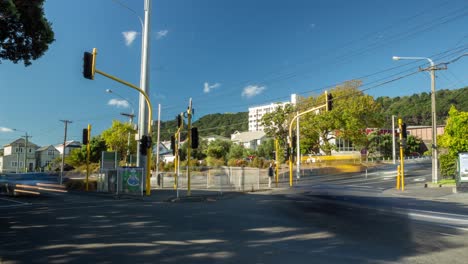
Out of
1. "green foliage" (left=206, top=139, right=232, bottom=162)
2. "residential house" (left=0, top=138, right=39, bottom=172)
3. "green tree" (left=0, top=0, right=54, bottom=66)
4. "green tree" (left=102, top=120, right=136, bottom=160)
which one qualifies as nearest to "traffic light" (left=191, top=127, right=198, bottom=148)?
"green tree" (left=0, top=0, right=54, bottom=66)

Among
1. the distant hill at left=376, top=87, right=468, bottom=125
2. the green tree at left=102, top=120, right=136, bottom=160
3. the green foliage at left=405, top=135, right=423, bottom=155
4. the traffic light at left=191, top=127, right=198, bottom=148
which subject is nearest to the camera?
the traffic light at left=191, top=127, right=198, bottom=148

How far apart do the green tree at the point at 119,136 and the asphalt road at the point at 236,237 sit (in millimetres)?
48106

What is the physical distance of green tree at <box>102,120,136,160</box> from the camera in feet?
197

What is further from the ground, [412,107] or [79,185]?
[412,107]

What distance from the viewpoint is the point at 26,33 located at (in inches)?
515

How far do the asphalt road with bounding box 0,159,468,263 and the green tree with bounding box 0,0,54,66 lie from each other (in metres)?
5.77

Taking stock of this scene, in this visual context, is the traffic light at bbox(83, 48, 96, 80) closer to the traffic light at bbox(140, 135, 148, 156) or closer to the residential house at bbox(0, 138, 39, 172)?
the traffic light at bbox(140, 135, 148, 156)

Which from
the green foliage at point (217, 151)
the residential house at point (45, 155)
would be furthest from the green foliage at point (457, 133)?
the residential house at point (45, 155)

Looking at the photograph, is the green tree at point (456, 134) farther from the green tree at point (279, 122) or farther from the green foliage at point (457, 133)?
the green tree at point (279, 122)

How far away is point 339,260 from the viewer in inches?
258

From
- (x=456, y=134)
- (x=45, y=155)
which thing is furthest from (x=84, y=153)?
(x=456, y=134)

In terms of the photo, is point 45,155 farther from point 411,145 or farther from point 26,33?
point 26,33

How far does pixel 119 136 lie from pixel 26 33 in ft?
159

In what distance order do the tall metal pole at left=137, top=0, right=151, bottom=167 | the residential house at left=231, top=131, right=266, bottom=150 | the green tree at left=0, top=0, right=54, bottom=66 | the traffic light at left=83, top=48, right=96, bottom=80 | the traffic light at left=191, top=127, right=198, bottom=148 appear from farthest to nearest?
1. the residential house at left=231, top=131, right=266, bottom=150
2. the tall metal pole at left=137, top=0, right=151, bottom=167
3. the traffic light at left=191, top=127, right=198, bottom=148
4. the traffic light at left=83, top=48, right=96, bottom=80
5. the green tree at left=0, top=0, right=54, bottom=66
